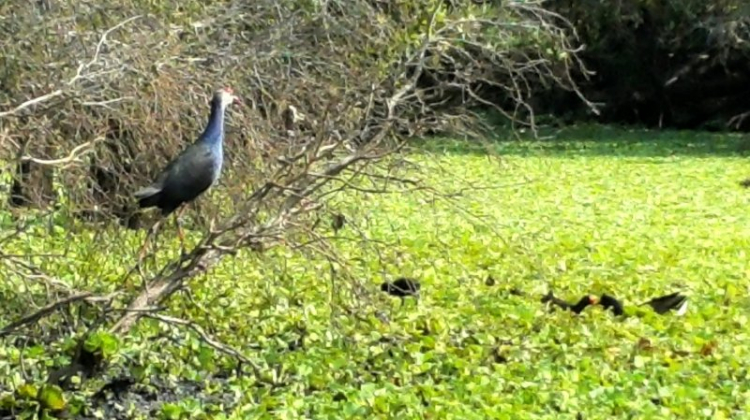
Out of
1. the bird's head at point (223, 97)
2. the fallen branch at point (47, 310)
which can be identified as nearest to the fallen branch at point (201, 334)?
the fallen branch at point (47, 310)

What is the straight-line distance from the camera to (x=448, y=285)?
8.30 m

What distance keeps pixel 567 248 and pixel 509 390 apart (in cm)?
404

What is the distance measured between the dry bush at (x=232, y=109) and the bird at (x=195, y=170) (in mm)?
183

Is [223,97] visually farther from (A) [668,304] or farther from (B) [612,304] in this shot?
(A) [668,304]

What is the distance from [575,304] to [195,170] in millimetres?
2335

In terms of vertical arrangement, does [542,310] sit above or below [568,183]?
above

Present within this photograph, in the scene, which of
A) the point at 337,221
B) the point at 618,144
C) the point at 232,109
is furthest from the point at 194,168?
the point at 618,144

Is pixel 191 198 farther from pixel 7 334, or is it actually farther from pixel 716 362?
pixel 716 362

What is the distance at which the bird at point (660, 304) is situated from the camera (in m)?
7.56

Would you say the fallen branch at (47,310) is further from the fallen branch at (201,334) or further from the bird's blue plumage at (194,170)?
the bird's blue plumage at (194,170)

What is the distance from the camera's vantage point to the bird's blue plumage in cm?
624

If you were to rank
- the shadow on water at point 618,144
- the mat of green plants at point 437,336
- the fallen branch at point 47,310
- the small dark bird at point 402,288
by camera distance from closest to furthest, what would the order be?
the fallen branch at point 47,310 → the mat of green plants at point 437,336 → the small dark bird at point 402,288 → the shadow on water at point 618,144

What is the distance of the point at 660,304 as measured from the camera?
24.9ft

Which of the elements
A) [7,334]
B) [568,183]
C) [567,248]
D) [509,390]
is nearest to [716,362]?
[509,390]
